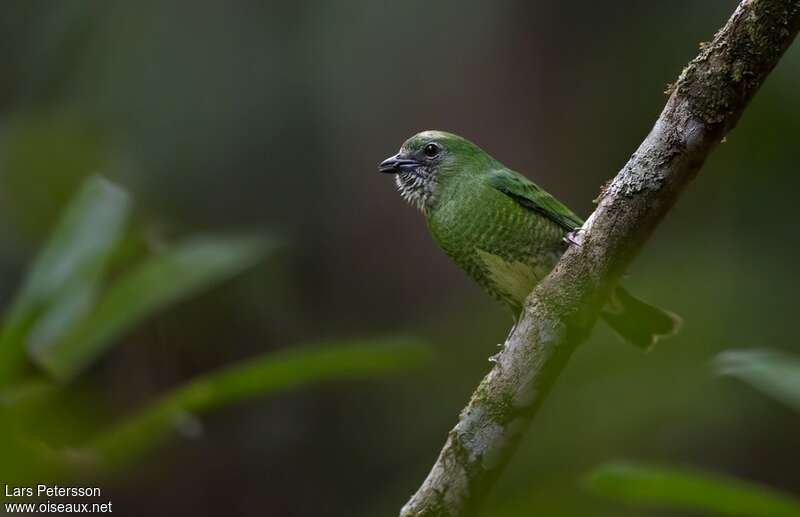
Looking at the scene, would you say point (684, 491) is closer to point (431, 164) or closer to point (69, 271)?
point (69, 271)

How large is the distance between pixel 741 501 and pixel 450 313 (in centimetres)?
286

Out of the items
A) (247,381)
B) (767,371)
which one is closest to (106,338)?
(247,381)

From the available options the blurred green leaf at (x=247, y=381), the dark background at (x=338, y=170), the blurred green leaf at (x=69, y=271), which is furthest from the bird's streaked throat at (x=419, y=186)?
the blurred green leaf at (x=69, y=271)

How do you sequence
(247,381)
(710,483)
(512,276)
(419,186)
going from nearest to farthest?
(710,483), (247,381), (512,276), (419,186)

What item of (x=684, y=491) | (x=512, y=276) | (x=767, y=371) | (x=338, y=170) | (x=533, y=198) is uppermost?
(x=338, y=170)

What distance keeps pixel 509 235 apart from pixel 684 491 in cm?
145

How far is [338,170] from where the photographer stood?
240 inches

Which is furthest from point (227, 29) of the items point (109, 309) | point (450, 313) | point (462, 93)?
point (109, 309)

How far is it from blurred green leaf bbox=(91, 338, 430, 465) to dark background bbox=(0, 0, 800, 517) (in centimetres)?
157

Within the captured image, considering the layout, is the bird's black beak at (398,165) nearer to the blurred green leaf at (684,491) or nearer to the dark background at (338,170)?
the dark background at (338,170)

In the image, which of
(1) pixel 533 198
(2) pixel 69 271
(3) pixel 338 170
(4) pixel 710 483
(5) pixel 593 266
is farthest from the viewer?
(3) pixel 338 170

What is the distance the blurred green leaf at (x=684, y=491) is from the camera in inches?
78.1

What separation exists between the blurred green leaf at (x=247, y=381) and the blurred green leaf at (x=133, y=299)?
0.78 feet

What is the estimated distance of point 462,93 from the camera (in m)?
5.95
